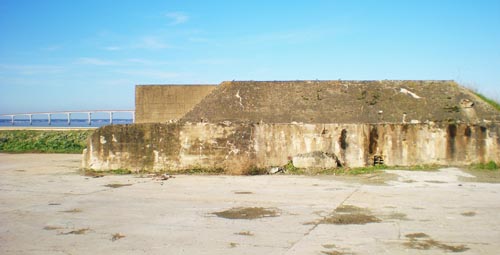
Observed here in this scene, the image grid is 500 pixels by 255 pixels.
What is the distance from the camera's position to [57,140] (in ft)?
92.2

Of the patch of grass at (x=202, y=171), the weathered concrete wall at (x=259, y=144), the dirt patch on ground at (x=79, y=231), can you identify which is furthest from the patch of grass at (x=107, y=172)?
the dirt patch on ground at (x=79, y=231)

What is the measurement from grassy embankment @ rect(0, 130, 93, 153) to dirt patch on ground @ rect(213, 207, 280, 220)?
17775 mm

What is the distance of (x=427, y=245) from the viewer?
236 inches

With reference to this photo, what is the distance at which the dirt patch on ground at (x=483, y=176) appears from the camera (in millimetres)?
11797

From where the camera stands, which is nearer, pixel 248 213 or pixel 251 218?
pixel 251 218

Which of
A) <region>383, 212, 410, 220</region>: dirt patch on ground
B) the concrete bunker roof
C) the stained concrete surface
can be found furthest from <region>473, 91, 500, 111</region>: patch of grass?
<region>383, 212, 410, 220</region>: dirt patch on ground

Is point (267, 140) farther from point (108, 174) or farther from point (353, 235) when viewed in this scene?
point (353, 235)

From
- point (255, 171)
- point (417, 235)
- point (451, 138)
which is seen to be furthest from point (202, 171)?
point (417, 235)

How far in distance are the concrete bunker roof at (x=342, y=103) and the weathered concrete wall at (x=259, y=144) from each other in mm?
752

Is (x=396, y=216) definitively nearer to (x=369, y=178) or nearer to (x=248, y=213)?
(x=248, y=213)

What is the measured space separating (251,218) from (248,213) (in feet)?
1.32

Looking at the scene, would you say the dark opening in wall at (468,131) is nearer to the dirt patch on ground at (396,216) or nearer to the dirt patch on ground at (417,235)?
the dirt patch on ground at (396,216)

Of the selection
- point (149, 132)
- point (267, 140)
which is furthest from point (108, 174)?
point (267, 140)

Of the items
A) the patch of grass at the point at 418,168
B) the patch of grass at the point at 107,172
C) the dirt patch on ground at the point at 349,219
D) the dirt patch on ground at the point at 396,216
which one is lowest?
the dirt patch on ground at the point at 349,219
